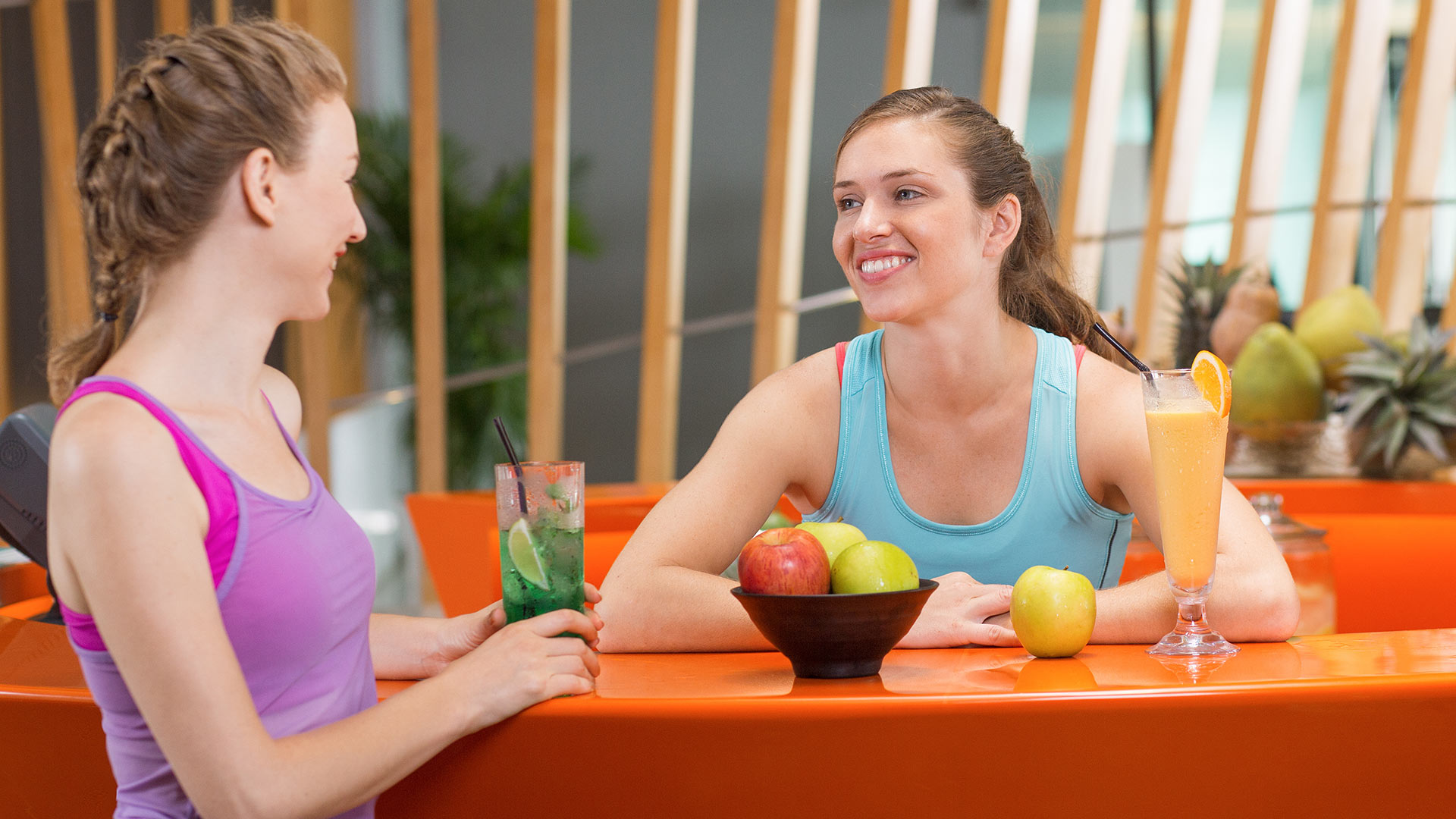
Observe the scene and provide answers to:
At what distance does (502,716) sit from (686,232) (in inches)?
209

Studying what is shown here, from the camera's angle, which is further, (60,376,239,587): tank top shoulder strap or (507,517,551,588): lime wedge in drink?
(507,517,551,588): lime wedge in drink

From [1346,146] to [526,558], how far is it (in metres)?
5.88

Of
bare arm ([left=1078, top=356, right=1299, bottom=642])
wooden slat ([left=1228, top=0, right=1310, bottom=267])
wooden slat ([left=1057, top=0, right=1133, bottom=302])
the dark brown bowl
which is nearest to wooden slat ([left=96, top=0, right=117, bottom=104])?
wooden slat ([left=1057, top=0, right=1133, bottom=302])

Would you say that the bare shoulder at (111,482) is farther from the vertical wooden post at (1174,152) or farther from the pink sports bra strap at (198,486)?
the vertical wooden post at (1174,152)

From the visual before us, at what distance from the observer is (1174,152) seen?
231 inches

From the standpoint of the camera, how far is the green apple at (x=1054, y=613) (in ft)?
4.33

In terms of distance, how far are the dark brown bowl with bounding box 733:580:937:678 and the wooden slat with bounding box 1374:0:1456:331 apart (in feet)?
17.1

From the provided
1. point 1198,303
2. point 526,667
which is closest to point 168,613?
point 526,667

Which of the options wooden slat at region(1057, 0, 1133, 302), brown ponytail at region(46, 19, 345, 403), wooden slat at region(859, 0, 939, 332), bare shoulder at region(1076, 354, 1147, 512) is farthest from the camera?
wooden slat at region(1057, 0, 1133, 302)

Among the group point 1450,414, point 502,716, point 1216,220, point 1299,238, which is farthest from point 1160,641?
point 1299,238

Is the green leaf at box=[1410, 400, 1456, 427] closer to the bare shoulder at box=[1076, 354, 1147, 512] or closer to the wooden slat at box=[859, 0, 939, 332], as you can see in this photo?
the bare shoulder at box=[1076, 354, 1147, 512]

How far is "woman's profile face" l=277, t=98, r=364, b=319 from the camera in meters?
1.13

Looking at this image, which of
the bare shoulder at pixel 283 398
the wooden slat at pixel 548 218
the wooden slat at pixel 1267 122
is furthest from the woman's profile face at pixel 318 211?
the wooden slat at pixel 1267 122

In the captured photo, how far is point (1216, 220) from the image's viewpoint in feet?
20.8
